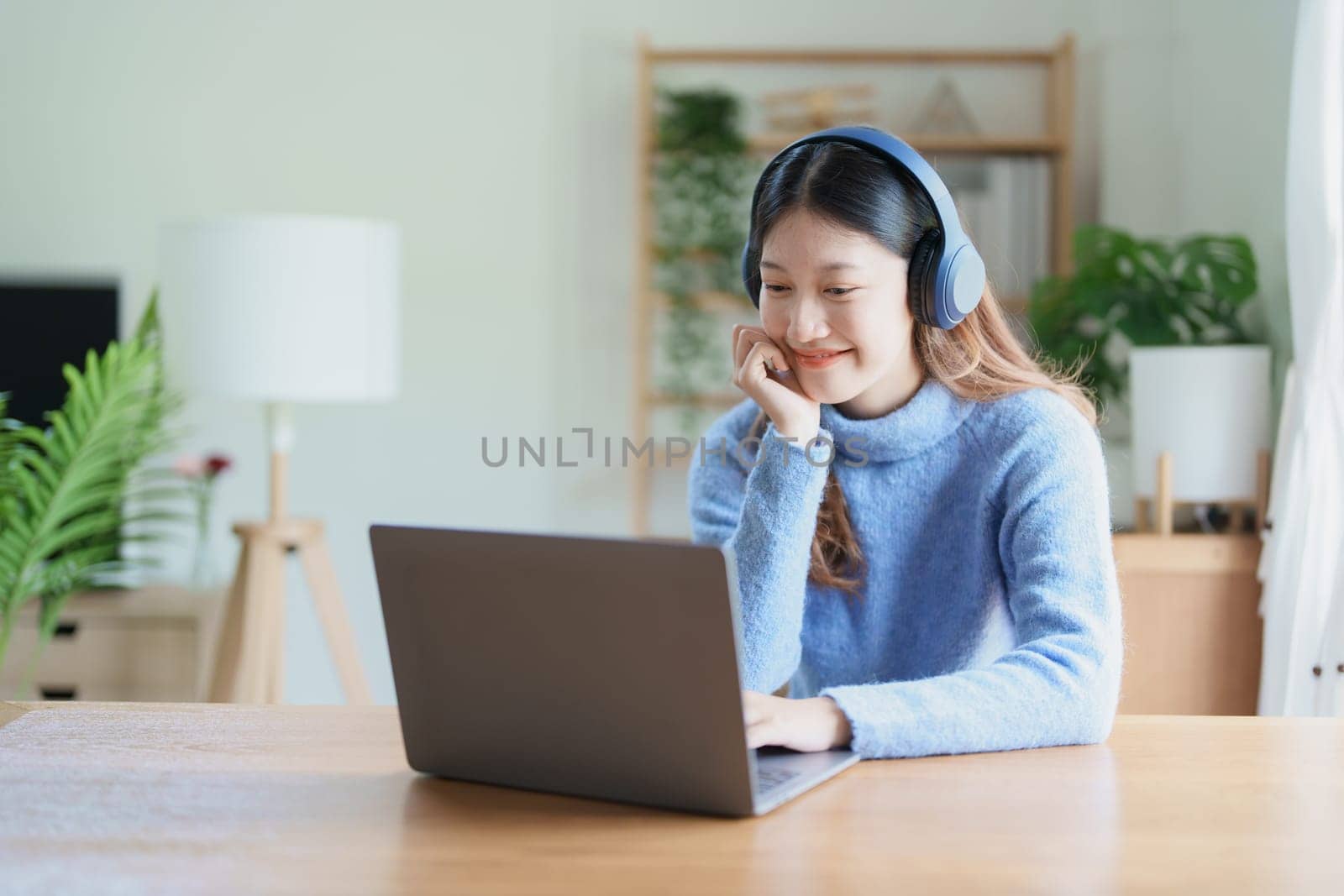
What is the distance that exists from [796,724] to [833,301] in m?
0.50

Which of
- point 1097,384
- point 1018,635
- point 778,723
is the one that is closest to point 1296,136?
point 1097,384

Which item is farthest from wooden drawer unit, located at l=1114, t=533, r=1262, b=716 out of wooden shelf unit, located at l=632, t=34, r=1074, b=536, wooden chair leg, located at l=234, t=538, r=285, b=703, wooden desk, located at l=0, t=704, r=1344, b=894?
wooden chair leg, located at l=234, t=538, r=285, b=703

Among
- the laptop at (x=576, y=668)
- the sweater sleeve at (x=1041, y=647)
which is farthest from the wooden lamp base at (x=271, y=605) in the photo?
the laptop at (x=576, y=668)

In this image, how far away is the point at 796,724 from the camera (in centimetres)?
99

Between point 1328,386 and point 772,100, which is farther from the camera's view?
point 772,100

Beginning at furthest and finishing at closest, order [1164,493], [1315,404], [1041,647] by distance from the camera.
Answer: [1164,493] → [1315,404] → [1041,647]

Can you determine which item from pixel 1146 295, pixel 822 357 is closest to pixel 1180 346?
pixel 1146 295

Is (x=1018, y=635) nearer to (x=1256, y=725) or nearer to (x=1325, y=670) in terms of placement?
(x=1256, y=725)

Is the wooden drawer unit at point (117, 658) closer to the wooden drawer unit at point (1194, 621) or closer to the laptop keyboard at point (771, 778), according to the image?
the wooden drawer unit at point (1194, 621)

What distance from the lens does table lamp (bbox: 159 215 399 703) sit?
2.71 m

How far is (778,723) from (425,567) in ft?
0.92

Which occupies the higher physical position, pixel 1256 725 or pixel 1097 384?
pixel 1097 384

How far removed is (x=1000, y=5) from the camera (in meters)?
3.57

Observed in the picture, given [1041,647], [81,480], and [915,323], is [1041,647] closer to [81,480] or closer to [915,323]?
[915,323]
